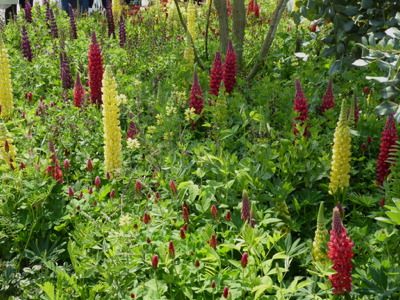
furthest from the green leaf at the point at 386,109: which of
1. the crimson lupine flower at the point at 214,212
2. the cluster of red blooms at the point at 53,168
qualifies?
the cluster of red blooms at the point at 53,168

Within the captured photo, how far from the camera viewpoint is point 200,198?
334cm

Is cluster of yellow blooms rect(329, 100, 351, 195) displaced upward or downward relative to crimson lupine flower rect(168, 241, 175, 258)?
upward

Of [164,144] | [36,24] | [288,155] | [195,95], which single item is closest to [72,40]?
[36,24]

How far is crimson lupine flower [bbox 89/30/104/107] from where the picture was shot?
4969 millimetres

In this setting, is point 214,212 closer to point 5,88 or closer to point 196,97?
point 196,97

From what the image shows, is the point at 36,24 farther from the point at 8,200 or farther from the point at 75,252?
the point at 75,252

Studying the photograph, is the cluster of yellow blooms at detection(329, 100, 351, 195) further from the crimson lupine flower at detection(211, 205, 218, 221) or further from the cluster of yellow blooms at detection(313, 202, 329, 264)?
the crimson lupine flower at detection(211, 205, 218, 221)

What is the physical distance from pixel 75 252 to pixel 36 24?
670cm

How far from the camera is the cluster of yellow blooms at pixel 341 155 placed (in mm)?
3119

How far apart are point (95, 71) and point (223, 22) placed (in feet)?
7.52

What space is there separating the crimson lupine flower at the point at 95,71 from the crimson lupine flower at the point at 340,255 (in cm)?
337

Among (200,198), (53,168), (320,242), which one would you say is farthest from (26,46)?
(320,242)

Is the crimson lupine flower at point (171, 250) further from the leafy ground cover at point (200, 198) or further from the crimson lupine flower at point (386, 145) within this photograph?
the crimson lupine flower at point (386, 145)

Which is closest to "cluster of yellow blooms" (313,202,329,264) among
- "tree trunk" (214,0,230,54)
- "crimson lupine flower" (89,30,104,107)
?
"crimson lupine flower" (89,30,104,107)
